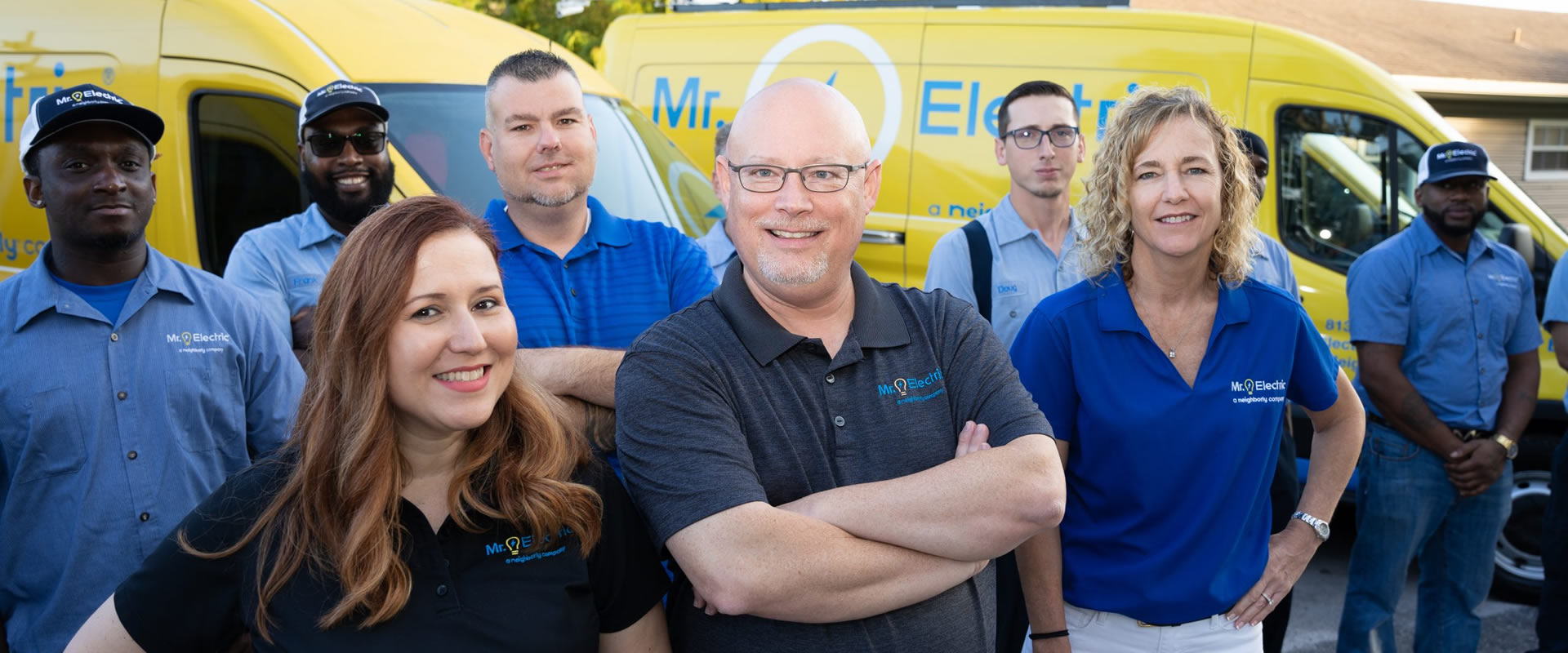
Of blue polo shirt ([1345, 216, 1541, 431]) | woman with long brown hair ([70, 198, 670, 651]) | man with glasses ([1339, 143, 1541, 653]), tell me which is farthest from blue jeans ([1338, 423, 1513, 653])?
woman with long brown hair ([70, 198, 670, 651])

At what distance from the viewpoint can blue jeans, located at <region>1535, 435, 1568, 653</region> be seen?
3977 mm

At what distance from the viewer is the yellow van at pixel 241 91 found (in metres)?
4.41

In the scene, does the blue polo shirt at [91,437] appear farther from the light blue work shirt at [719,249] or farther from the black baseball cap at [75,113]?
the light blue work shirt at [719,249]

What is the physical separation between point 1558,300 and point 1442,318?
573 mm

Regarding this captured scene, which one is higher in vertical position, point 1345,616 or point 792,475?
point 792,475

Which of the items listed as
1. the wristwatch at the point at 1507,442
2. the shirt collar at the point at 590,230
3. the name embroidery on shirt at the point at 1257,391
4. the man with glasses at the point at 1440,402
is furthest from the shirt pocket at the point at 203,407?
the wristwatch at the point at 1507,442

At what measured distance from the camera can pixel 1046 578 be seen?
9.00 ft

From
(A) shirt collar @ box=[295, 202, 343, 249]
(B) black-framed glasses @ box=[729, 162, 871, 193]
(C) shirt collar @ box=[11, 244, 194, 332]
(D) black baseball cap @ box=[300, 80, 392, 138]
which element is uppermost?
(D) black baseball cap @ box=[300, 80, 392, 138]

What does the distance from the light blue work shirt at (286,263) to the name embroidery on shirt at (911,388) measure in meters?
2.15

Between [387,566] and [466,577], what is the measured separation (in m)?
0.14

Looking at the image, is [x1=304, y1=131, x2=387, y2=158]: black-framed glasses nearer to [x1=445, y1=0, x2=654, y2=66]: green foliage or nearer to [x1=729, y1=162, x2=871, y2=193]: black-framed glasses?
[x1=729, y1=162, x2=871, y2=193]: black-framed glasses

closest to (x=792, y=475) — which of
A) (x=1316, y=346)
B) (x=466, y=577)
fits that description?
(x=466, y=577)

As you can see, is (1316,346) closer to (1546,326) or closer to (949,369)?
(949,369)

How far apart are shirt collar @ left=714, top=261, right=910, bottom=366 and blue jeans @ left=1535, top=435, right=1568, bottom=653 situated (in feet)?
10.1
